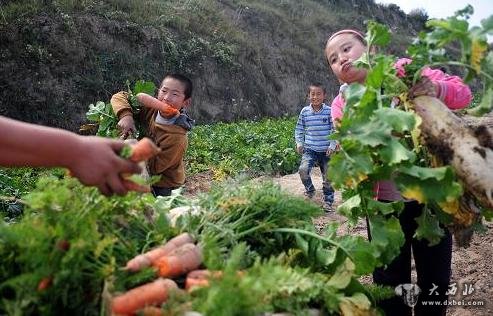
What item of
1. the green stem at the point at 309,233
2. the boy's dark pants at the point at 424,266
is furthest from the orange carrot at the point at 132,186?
the boy's dark pants at the point at 424,266

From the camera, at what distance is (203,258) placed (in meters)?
1.66

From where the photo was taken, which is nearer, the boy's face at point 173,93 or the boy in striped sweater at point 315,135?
the boy's face at point 173,93

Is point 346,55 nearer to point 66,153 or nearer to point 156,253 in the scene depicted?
point 156,253

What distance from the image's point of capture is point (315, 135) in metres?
6.36

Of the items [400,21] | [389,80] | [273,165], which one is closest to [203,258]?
[389,80]

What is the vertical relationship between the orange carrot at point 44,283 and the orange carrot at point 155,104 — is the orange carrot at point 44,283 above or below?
below

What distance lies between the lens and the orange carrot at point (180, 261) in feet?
5.19

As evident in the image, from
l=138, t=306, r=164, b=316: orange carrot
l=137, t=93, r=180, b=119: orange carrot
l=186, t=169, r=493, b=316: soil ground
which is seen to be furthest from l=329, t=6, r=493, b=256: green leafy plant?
l=137, t=93, r=180, b=119: orange carrot

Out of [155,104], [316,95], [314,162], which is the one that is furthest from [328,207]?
[155,104]

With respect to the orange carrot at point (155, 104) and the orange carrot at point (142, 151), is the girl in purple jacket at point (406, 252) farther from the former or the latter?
the orange carrot at point (155, 104)

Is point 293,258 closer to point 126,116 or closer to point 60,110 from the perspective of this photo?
point 126,116

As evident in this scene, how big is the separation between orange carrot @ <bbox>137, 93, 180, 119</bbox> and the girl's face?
1490 millimetres

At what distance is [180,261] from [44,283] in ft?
1.46

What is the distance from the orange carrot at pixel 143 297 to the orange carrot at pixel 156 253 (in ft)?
0.25
